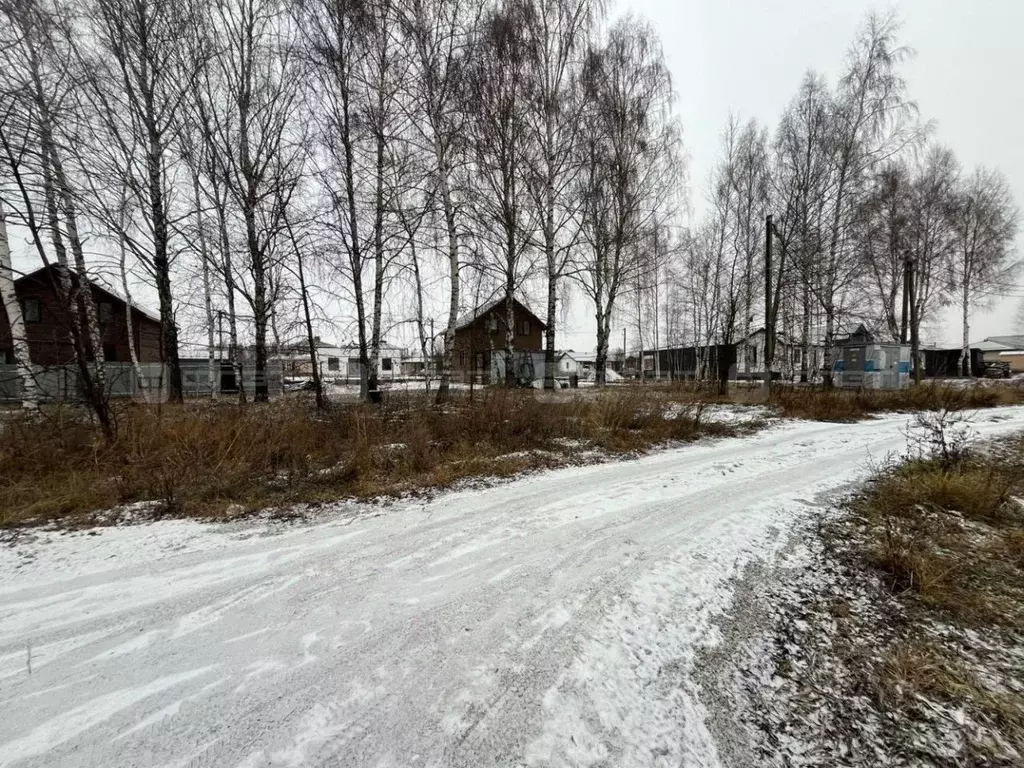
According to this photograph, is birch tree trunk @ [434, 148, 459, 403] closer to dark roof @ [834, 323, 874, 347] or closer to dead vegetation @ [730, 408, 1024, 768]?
dead vegetation @ [730, 408, 1024, 768]

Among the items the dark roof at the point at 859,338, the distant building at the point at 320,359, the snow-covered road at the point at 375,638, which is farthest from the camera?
the dark roof at the point at 859,338

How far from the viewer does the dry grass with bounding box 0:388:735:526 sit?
4691mm

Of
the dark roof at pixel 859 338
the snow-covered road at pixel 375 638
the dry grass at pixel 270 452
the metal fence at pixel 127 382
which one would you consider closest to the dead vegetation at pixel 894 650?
the snow-covered road at pixel 375 638

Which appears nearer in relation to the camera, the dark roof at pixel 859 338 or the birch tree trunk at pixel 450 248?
the birch tree trunk at pixel 450 248

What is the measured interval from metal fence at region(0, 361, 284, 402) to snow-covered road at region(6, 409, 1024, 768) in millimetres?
3769

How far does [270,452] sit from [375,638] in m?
4.41

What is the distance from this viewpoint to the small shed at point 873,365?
20.3 m

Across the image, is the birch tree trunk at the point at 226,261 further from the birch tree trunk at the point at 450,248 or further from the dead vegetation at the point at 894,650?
the dead vegetation at the point at 894,650

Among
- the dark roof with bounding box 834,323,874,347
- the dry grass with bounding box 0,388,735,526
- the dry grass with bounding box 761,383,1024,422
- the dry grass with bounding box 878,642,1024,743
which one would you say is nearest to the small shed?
the dark roof with bounding box 834,323,874,347

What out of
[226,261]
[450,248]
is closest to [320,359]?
[226,261]

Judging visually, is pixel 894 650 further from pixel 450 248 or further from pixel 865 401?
pixel 865 401

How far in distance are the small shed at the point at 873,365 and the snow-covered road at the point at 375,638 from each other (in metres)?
21.6

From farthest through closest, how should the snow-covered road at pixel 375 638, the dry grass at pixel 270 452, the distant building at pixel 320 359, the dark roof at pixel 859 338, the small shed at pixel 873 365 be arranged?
the dark roof at pixel 859 338 < the small shed at pixel 873 365 < the distant building at pixel 320 359 < the dry grass at pixel 270 452 < the snow-covered road at pixel 375 638

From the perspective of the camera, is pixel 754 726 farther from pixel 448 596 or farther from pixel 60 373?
pixel 60 373
